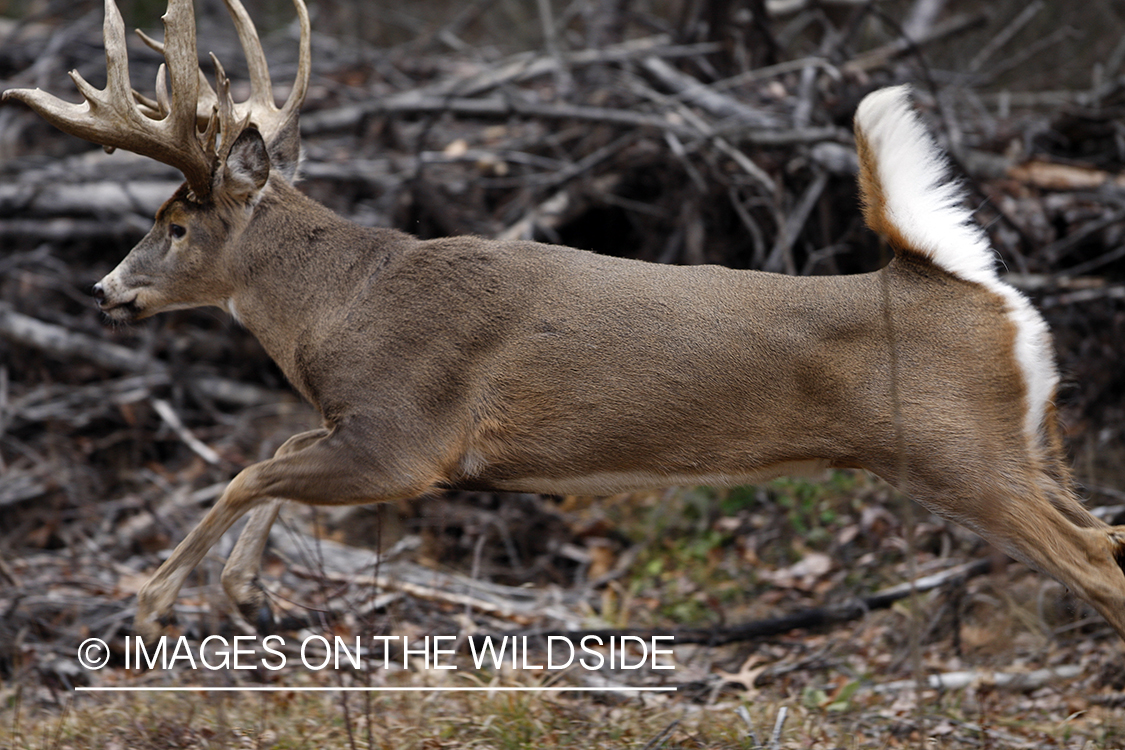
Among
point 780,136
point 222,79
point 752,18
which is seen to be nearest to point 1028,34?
point 752,18

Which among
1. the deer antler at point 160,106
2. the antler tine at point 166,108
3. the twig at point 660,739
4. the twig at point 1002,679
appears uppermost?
the antler tine at point 166,108

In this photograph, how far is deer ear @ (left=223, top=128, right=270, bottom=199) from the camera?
4.41 metres

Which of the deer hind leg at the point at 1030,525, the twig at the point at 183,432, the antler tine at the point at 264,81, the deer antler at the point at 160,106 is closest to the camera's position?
the deer hind leg at the point at 1030,525

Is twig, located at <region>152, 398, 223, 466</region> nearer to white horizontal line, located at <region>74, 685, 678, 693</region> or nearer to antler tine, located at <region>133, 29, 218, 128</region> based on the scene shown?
white horizontal line, located at <region>74, 685, 678, 693</region>

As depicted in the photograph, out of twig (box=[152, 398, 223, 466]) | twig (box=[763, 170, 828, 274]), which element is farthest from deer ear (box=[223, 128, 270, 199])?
twig (box=[763, 170, 828, 274])

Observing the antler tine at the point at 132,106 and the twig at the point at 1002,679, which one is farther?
the twig at the point at 1002,679

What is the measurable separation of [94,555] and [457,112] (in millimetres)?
3961

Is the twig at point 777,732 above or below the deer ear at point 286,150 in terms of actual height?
below

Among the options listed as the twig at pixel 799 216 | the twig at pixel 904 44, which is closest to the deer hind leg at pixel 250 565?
the twig at pixel 799 216

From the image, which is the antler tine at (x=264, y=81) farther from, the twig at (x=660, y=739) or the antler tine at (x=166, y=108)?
the twig at (x=660, y=739)

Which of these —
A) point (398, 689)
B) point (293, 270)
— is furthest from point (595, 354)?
point (398, 689)

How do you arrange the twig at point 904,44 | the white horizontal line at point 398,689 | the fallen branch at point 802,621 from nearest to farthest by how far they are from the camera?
the white horizontal line at point 398,689
the fallen branch at point 802,621
the twig at point 904,44

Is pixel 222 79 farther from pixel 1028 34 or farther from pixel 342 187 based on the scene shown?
pixel 1028 34

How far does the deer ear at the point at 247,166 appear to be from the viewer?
441 centimetres
